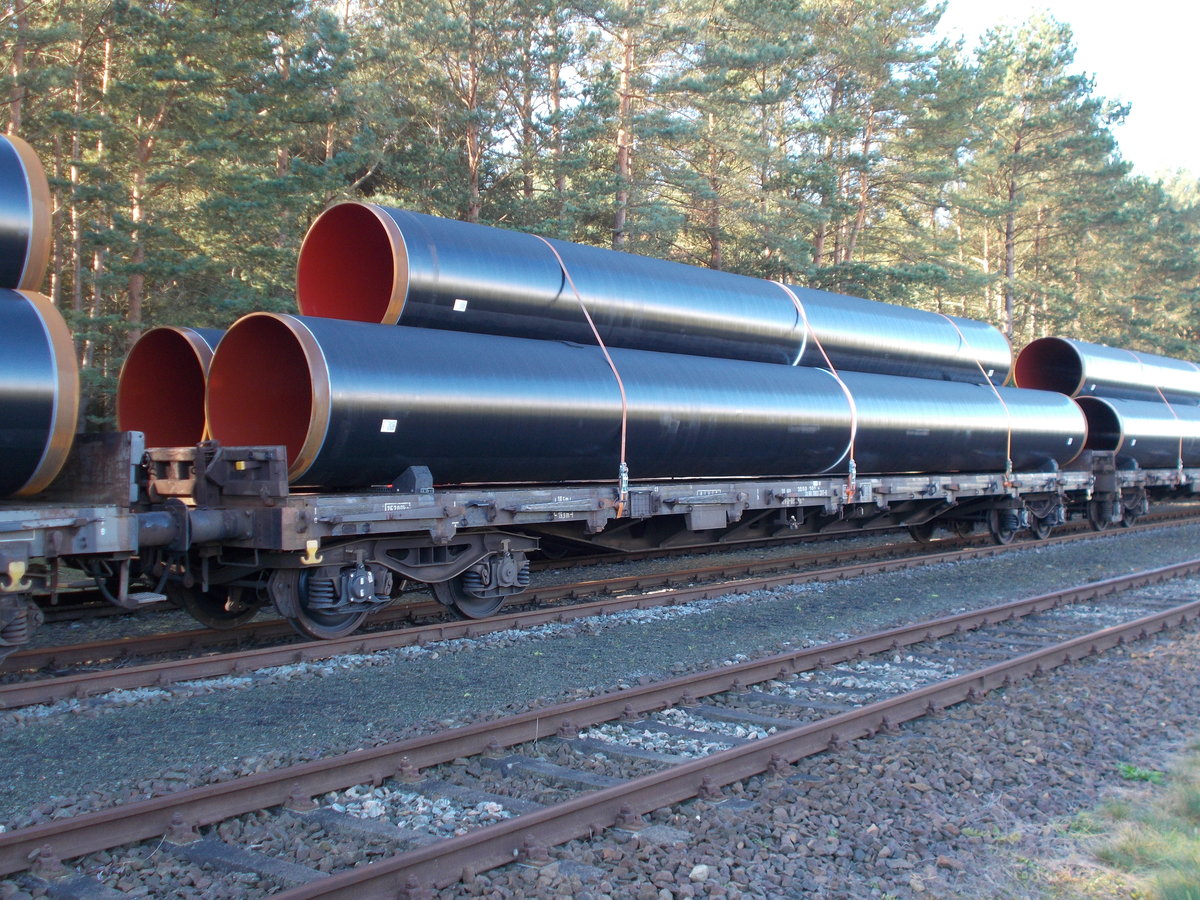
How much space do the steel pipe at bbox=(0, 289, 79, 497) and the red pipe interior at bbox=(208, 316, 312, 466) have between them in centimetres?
225

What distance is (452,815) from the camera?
14.3 ft

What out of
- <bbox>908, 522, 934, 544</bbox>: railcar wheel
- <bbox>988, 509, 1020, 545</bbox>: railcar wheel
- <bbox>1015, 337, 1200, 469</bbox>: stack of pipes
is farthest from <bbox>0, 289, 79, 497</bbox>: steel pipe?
<bbox>1015, 337, 1200, 469</bbox>: stack of pipes

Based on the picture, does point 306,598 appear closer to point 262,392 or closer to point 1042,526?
point 262,392

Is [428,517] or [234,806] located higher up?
[428,517]

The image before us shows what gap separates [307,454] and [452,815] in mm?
3842

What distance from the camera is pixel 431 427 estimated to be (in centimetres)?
789

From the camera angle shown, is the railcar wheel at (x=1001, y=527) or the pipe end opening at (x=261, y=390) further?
the railcar wheel at (x=1001, y=527)

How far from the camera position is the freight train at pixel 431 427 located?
6480mm

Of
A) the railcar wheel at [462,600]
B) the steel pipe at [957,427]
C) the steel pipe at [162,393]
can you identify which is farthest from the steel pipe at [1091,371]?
the steel pipe at [162,393]

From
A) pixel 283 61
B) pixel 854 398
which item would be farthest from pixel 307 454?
pixel 283 61

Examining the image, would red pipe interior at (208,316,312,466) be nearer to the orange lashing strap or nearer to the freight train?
the freight train

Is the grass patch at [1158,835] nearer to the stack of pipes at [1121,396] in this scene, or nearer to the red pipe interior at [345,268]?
the red pipe interior at [345,268]

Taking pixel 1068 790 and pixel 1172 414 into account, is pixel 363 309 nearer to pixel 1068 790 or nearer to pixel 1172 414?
pixel 1068 790

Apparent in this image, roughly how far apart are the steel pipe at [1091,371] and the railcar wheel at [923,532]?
4.71 metres
